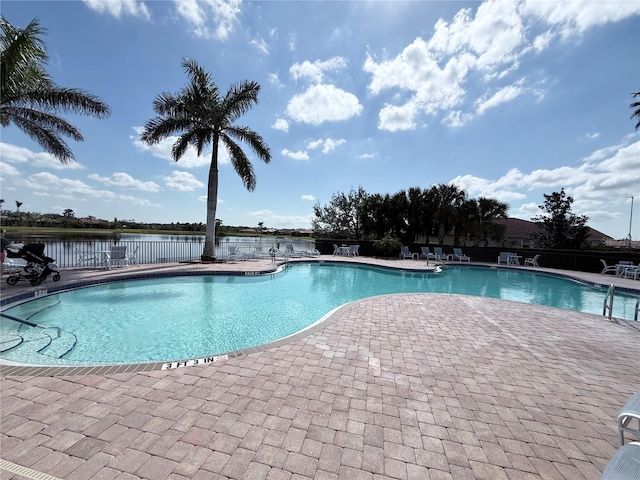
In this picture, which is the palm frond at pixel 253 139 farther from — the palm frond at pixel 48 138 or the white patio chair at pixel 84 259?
the white patio chair at pixel 84 259

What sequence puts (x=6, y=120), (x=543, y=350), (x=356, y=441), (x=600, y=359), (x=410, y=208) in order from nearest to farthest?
(x=356, y=441)
(x=600, y=359)
(x=543, y=350)
(x=6, y=120)
(x=410, y=208)

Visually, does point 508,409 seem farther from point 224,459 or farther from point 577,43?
point 577,43

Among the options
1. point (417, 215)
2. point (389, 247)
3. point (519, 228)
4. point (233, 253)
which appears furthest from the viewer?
point (519, 228)

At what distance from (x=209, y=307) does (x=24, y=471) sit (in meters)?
5.29

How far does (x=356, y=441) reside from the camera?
2.04m

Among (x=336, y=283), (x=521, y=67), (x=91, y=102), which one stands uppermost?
(x=521, y=67)

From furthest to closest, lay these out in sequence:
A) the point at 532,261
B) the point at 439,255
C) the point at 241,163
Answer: the point at 439,255 < the point at 532,261 < the point at 241,163

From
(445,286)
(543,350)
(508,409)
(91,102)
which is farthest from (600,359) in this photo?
(91,102)

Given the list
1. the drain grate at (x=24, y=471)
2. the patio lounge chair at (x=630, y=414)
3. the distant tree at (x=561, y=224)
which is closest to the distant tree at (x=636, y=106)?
the distant tree at (x=561, y=224)

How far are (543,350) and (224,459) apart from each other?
454 cm

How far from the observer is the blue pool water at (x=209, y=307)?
4.45 m

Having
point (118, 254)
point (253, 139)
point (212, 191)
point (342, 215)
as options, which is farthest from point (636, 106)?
point (118, 254)

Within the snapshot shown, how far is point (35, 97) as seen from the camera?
8719 millimetres

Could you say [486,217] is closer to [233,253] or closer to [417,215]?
[417,215]
